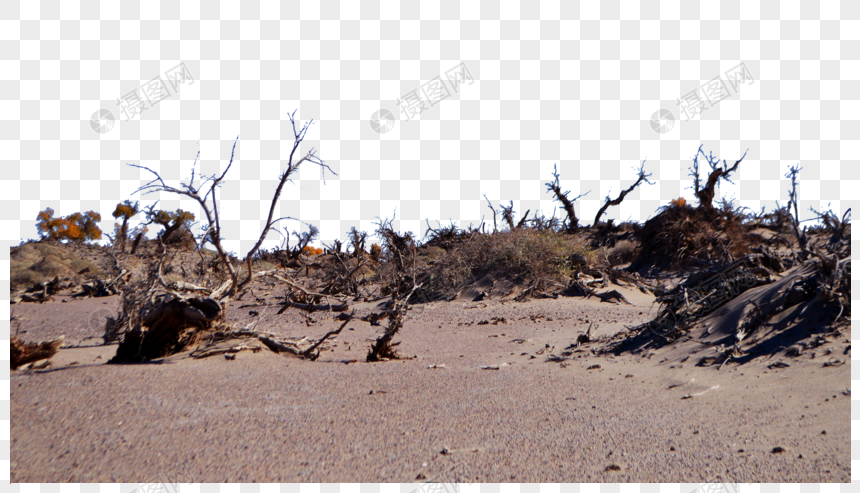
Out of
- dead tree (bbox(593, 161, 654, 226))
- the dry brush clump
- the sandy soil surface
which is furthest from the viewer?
dead tree (bbox(593, 161, 654, 226))

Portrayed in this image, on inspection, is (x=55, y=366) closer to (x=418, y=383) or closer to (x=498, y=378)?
(x=418, y=383)

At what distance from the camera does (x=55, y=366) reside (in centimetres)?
433

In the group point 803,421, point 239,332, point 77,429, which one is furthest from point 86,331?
point 803,421

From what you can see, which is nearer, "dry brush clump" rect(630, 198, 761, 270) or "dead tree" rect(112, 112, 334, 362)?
"dead tree" rect(112, 112, 334, 362)

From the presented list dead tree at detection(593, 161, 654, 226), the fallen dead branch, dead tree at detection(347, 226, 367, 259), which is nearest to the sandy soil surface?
the fallen dead branch

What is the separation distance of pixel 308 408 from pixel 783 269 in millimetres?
6583

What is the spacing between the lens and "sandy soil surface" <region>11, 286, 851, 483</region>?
2383mm

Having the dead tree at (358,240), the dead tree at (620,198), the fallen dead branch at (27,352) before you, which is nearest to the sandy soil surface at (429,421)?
the fallen dead branch at (27,352)

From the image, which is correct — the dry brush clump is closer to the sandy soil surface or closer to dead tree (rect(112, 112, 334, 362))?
the sandy soil surface

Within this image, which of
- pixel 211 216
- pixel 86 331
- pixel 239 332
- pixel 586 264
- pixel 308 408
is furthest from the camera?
pixel 586 264

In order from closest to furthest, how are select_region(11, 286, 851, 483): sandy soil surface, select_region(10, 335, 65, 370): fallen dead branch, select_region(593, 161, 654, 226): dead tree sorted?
select_region(11, 286, 851, 483): sandy soil surface, select_region(10, 335, 65, 370): fallen dead branch, select_region(593, 161, 654, 226): dead tree

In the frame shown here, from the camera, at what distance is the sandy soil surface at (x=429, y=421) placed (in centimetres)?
238

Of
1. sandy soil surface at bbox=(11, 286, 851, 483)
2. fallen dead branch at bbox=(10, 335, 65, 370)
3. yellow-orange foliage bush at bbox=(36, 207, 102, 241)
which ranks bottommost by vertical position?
sandy soil surface at bbox=(11, 286, 851, 483)

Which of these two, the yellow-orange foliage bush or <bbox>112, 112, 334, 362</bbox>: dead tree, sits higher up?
the yellow-orange foliage bush
